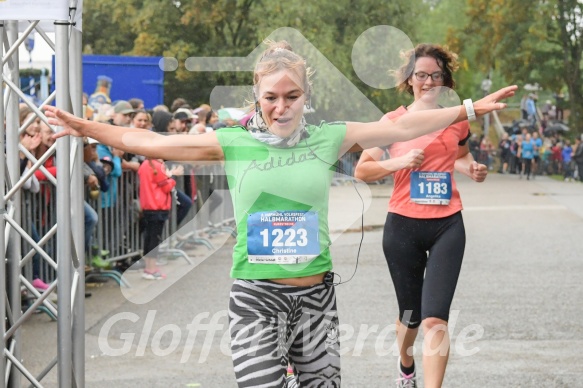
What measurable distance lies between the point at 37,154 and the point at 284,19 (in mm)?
20429

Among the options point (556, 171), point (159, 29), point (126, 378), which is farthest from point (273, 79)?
point (556, 171)

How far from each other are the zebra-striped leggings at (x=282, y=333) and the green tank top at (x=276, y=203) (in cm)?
8

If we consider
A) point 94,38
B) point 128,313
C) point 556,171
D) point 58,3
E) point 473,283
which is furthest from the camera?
point 556,171

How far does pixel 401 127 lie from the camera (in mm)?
4707

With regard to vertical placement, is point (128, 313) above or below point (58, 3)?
below

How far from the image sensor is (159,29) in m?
→ 29.1

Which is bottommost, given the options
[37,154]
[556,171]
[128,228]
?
[556,171]

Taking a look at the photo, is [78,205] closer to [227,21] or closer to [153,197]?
[153,197]

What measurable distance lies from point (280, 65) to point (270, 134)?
270 mm

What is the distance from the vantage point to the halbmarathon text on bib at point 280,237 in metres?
4.44

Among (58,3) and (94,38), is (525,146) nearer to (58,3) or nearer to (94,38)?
(94,38)

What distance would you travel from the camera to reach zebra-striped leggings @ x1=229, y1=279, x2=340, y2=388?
14.1 feet

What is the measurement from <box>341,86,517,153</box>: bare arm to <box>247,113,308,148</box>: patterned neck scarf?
0.24 meters

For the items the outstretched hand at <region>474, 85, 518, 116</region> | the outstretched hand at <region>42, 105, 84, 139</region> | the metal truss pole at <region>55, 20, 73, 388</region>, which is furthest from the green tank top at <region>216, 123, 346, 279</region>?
the metal truss pole at <region>55, 20, 73, 388</region>
